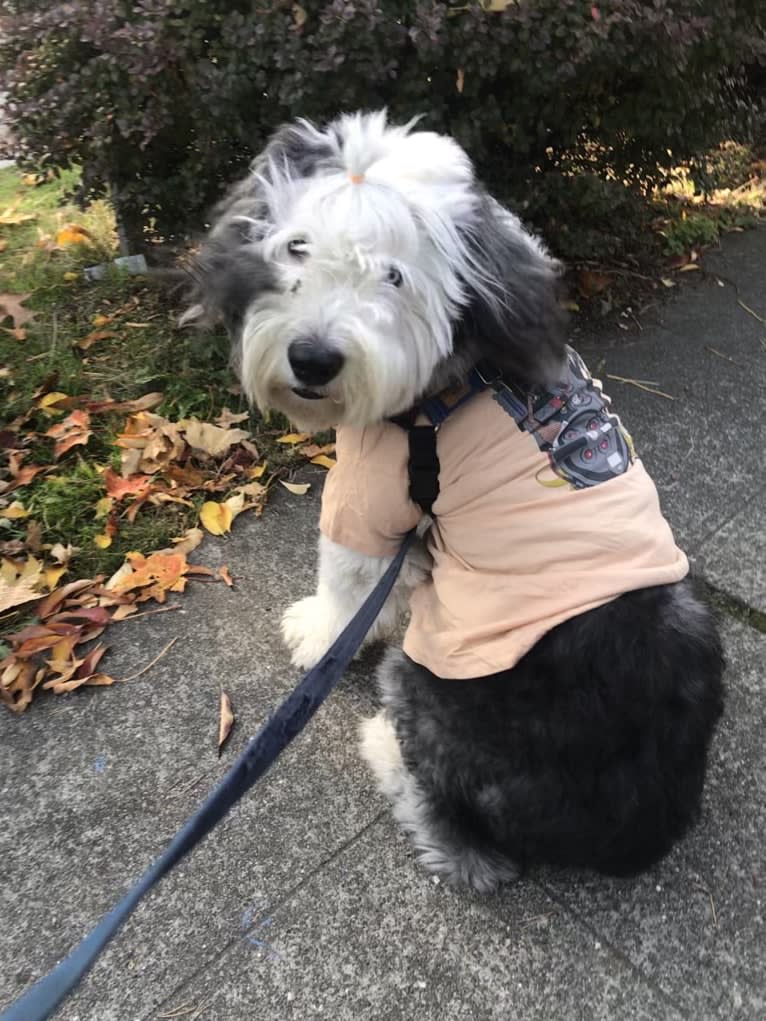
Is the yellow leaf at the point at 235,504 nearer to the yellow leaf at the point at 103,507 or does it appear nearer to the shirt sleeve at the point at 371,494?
the yellow leaf at the point at 103,507

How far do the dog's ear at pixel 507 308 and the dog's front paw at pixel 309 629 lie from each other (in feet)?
3.46

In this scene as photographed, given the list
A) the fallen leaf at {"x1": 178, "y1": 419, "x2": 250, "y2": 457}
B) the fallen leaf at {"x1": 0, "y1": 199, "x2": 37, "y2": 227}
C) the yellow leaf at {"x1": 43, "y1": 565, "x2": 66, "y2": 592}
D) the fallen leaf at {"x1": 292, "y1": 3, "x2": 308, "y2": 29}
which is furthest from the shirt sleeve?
the fallen leaf at {"x1": 0, "y1": 199, "x2": 37, "y2": 227}

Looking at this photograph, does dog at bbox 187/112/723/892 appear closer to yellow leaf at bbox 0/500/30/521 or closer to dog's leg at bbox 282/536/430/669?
dog's leg at bbox 282/536/430/669

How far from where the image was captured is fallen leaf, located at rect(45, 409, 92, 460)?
329 centimetres

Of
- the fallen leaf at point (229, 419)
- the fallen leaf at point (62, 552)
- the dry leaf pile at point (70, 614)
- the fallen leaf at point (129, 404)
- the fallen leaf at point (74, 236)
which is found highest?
the fallen leaf at point (74, 236)

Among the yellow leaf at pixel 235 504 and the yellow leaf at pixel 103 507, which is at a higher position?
the yellow leaf at pixel 103 507

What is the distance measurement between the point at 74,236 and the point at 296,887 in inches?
154

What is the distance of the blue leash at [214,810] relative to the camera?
47.4 inches

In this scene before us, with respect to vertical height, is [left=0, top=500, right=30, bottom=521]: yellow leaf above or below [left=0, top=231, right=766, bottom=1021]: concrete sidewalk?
above

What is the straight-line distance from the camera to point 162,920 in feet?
6.48

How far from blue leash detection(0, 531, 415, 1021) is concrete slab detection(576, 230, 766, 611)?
184 cm

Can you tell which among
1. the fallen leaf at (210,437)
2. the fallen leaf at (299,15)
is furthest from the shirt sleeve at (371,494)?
the fallen leaf at (299,15)

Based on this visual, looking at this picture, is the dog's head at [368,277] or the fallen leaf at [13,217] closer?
the dog's head at [368,277]

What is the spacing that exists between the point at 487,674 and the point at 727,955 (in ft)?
3.16
